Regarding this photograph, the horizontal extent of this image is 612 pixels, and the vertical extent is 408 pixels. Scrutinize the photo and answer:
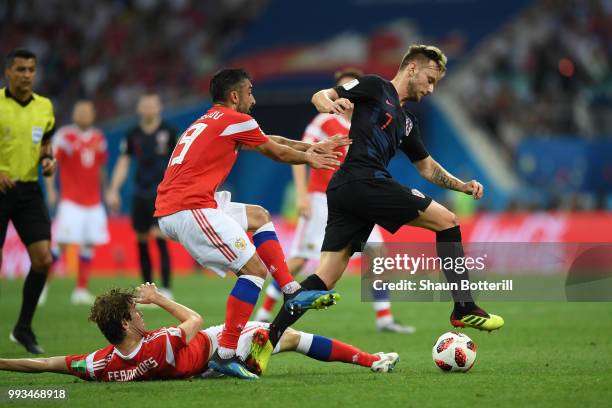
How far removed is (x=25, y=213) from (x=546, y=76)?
16584mm

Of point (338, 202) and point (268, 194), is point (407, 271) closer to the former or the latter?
point (338, 202)

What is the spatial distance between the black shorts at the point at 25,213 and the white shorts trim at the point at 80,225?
207 inches

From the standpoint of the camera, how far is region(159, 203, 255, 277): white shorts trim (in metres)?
7.07

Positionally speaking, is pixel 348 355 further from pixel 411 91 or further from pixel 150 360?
pixel 411 91

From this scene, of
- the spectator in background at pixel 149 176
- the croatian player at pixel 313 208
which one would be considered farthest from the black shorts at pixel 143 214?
the croatian player at pixel 313 208

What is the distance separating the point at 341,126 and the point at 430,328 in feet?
7.90

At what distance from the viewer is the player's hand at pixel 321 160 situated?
7.20 m

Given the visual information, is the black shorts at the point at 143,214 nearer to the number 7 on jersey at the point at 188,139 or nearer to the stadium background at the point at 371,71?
the stadium background at the point at 371,71

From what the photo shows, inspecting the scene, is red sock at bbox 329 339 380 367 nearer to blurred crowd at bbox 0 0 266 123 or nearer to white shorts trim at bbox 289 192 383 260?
white shorts trim at bbox 289 192 383 260

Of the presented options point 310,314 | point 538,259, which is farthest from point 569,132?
point 310,314

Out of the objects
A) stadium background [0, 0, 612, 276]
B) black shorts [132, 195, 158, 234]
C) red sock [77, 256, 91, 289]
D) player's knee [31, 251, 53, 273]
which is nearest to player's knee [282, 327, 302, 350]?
player's knee [31, 251, 53, 273]

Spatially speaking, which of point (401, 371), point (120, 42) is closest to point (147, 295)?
point (401, 371)

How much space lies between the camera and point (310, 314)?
41.8ft

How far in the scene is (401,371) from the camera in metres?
7.46
